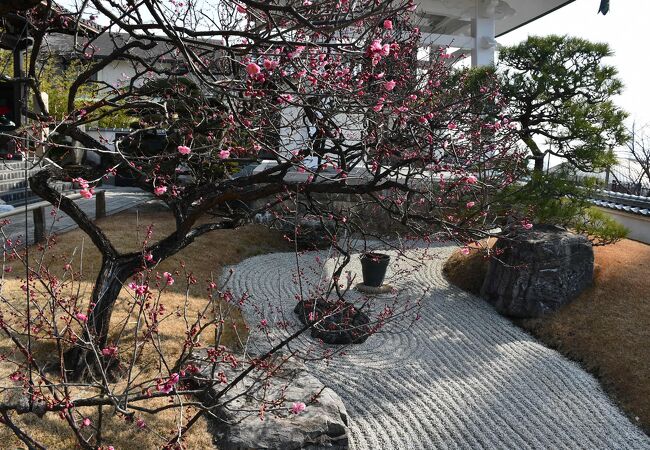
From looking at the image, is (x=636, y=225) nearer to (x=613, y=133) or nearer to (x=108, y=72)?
(x=613, y=133)

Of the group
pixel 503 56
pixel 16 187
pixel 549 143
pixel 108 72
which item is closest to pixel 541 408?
pixel 549 143

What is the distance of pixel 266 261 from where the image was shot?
9.22m

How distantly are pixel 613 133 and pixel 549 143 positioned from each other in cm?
108

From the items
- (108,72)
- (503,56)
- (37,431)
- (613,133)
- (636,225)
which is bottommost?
(37,431)

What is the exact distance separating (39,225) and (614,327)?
737 centimetres

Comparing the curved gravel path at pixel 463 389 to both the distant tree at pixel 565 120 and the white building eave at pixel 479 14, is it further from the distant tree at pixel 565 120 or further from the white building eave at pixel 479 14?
the white building eave at pixel 479 14

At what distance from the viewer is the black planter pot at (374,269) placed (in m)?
7.85

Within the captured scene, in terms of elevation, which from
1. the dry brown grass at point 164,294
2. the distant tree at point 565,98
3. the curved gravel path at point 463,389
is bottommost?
the curved gravel path at point 463,389

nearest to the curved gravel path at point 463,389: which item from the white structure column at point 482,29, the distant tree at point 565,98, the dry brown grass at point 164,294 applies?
the dry brown grass at point 164,294

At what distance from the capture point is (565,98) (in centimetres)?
869

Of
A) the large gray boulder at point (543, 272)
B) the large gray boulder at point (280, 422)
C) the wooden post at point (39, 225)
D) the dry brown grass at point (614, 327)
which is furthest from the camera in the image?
the wooden post at point (39, 225)

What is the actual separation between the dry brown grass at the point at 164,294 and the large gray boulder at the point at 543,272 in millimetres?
3672

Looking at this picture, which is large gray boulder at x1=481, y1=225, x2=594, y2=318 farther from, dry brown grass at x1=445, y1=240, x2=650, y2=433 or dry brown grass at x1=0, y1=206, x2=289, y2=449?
dry brown grass at x1=0, y1=206, x2=289, y2=449

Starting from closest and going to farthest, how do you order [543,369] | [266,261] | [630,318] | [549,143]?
[543,369] < [630,318] < [549,143] < [266,261]
